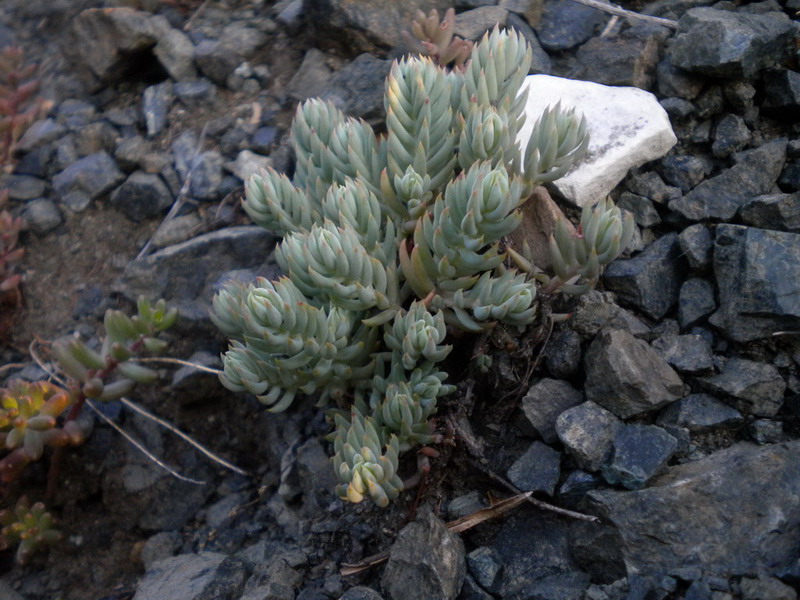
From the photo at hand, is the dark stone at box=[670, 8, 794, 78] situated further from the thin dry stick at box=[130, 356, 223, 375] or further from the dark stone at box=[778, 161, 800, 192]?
Result: the thin dry stick at box=[130, 356, 223, 375]

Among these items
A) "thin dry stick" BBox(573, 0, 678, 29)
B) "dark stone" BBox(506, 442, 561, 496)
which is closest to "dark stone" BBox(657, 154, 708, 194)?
"thin dry stick" BBox(573, 0, 678, 29)

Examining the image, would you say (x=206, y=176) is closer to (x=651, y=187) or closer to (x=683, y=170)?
(x=651, y=187)

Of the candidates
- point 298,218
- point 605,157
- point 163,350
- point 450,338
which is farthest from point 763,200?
point 163,350

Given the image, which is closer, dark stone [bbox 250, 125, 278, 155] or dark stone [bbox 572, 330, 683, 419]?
dark stone [bbox 572, 330, 683, 419]

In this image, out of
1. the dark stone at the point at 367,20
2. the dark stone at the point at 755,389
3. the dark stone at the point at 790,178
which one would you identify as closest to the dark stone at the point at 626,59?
the dark stone at the point at 790,178

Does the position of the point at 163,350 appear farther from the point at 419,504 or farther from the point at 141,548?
the point at 419,504

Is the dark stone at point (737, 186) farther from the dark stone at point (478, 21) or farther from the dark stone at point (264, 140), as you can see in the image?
the dark stone at point (264, 140)
